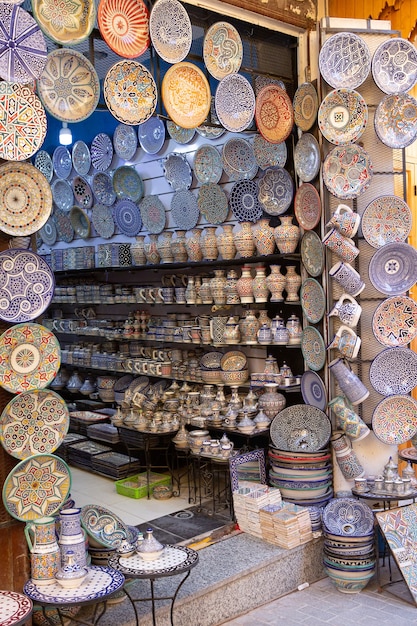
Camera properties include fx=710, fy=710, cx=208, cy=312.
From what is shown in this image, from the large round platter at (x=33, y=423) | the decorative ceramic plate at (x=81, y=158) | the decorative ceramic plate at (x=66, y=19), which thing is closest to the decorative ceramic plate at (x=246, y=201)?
the decorative ceramic plate at (x=66, y=19)

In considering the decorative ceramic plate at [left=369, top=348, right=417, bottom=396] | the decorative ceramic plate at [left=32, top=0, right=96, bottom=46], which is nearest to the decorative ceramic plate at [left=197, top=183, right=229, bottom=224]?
the decorative ceramic plate at [left=369, top=348, right=417, bottom=396]

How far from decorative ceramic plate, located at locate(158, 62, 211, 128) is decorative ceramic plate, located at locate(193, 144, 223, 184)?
1278 millimetres

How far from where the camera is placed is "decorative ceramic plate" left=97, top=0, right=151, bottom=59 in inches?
141

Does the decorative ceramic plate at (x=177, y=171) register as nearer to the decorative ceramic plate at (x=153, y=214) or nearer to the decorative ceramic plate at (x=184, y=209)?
the decorative ceramic plate at (x=184, y=209)

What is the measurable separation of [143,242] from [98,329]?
1.06 metres

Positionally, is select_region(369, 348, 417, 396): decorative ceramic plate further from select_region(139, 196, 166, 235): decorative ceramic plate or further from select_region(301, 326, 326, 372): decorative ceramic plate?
select_region(139, 196, 166, 235): decorative ceramic plate

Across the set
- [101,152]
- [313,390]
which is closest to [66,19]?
[313,390]

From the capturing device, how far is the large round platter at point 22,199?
10.2 feet

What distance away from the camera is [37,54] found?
3.10 meters

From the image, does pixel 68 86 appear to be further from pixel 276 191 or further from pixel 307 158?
pixel 276 191

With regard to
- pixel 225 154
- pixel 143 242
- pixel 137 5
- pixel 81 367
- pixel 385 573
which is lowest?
pixel 385 573

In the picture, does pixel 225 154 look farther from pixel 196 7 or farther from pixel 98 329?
pixel 98 329

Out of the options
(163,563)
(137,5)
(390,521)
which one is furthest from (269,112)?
(163,563)

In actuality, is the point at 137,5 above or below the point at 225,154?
above
